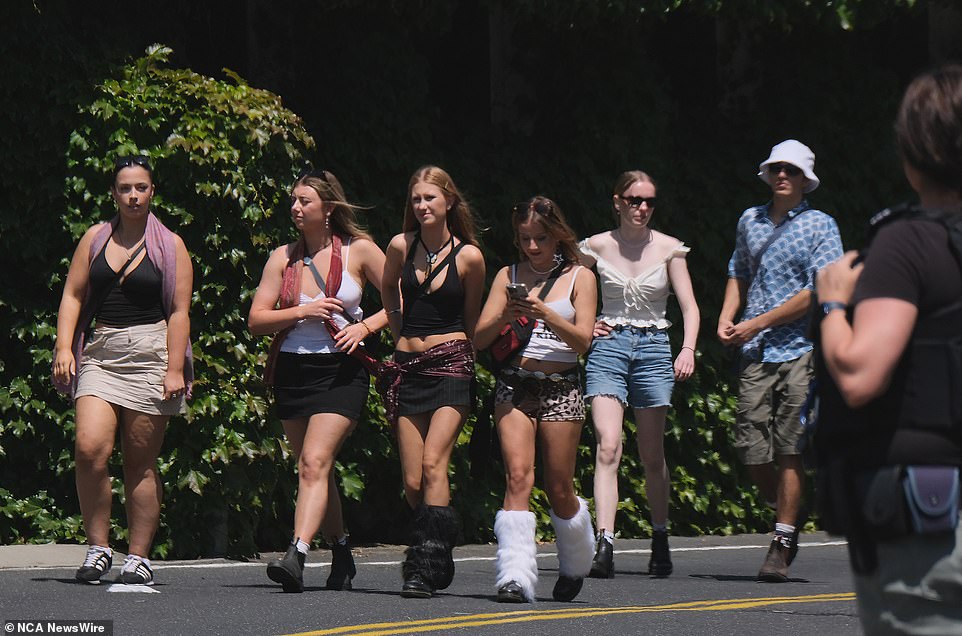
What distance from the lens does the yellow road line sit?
20.7 feet

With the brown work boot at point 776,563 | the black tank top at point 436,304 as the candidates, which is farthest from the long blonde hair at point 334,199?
the brown work boot at point 776,563

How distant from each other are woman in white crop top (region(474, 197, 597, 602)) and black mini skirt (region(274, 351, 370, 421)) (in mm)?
662

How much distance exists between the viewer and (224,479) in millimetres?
9102

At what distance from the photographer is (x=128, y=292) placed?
768 cm

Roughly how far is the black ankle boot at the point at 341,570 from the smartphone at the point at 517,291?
5.11ft

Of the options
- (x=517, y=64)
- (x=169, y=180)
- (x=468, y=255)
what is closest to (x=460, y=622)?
(x=468, y=255)

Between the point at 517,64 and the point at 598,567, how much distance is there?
5.06 metres

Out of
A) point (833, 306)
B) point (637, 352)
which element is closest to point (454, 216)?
point (637, 352)

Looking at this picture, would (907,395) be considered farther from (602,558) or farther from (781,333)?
(602,558)

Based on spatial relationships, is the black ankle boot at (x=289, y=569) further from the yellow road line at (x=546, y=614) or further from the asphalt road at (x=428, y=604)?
the yellow road line at (x=546, y=614)

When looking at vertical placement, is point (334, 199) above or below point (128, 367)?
above

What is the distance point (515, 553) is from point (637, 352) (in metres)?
1.90

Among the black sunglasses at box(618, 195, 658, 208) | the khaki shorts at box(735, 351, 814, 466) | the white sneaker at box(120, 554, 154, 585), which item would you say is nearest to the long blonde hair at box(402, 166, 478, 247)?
the black sunglasses at box(618, 195, 658, 208)

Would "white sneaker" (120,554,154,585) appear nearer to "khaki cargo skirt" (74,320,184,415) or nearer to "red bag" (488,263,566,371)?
"khaki cargo skirt" (74,320,184,415)
